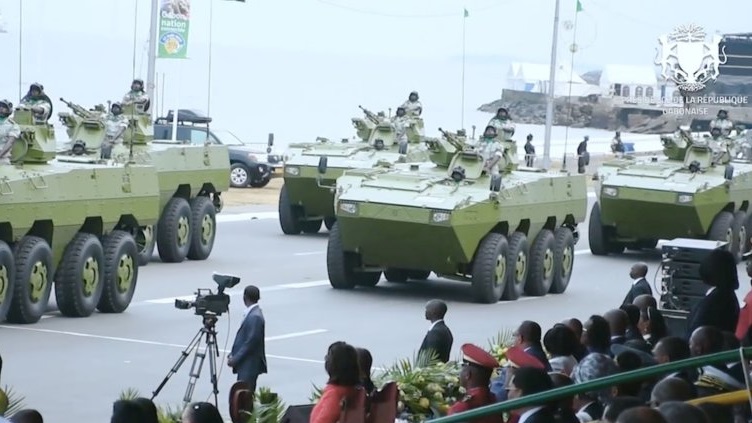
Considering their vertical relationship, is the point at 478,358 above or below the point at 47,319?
above

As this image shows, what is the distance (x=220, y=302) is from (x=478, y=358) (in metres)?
4.24

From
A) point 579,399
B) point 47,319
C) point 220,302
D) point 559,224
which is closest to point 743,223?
point 559,224

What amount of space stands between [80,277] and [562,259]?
762 centimetres

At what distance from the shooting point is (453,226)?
64.2 feet

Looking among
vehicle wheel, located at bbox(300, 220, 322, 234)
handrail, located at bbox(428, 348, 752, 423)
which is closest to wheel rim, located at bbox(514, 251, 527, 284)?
vehicle wheel, located at bbox(300, 220, 322, 234)

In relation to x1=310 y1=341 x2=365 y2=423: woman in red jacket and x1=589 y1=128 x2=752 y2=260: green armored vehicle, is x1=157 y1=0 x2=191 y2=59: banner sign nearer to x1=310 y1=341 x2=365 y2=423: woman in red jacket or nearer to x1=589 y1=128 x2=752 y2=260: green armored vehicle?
x1=589 y1=128 x2=752 y2=260: green armored vehicle

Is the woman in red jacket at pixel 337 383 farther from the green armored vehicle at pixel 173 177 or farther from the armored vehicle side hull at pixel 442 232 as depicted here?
the green armored vehicle at pixel 173 177

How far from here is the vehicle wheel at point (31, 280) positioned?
16406 mm

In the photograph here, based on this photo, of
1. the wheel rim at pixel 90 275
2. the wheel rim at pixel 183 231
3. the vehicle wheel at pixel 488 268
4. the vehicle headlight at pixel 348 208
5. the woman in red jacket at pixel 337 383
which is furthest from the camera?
the wheel rim at pixel 183 231

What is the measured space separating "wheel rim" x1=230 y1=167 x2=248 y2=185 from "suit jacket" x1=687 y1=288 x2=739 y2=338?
29.3m

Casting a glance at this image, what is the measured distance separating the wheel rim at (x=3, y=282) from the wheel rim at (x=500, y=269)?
650 centimetres

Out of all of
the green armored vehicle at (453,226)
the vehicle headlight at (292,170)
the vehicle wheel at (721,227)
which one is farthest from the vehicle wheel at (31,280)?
the vehicle wheel at (721,227)

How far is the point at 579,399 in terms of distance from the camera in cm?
809

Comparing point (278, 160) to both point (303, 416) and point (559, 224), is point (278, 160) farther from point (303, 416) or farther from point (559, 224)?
point (303, 416)
